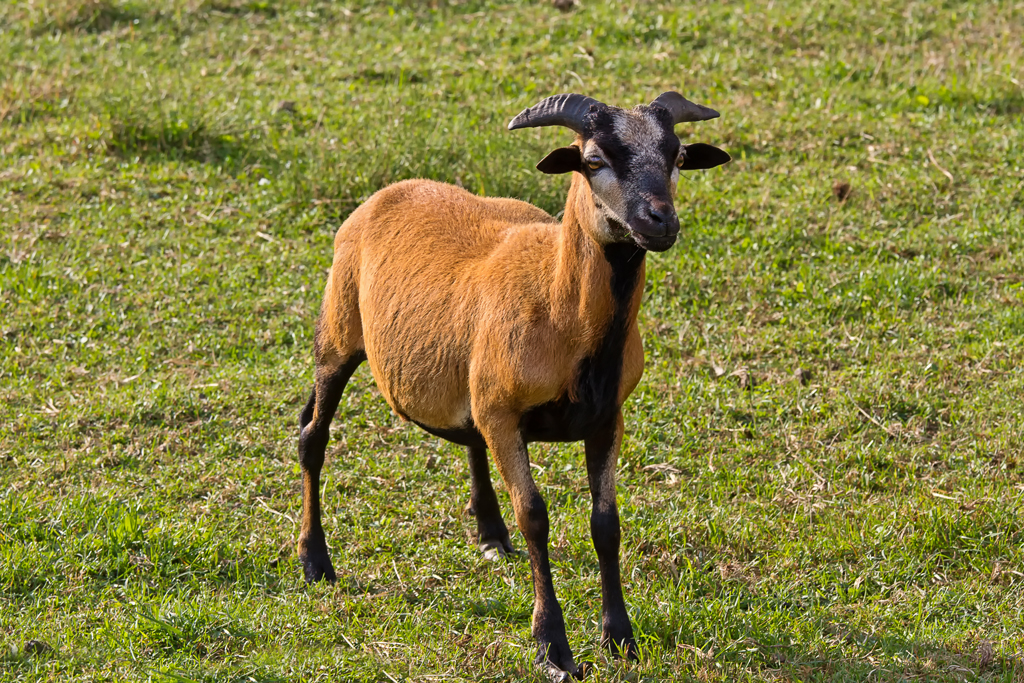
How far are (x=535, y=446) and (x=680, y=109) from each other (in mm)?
2943

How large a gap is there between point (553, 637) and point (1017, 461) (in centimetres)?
322

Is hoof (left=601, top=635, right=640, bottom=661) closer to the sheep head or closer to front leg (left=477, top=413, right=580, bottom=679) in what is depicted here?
front leg (left=477, top=413, right=580, bottom=679)

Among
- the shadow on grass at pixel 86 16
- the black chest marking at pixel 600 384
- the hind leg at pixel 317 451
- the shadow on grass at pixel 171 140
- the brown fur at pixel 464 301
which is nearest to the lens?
the black chest marking at pixel 600 384

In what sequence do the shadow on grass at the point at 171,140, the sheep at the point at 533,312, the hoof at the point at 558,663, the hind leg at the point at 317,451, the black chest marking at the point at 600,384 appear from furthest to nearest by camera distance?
the shadow on grass at the point at 171,140
the hind leg at the point at 317,451
the hoof at the point at 558,663
the black chest marking at the point at 600,384
the sheep at the point at 533,312

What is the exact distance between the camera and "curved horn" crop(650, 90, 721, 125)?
16.5ft

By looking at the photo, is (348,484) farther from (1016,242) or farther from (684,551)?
(1016,242)

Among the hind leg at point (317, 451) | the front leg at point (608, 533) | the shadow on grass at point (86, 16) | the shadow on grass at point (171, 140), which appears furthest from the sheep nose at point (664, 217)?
the shadow on grass at point (86, 16)

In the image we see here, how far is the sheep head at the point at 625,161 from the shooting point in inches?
180

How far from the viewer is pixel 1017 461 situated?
6.79 m

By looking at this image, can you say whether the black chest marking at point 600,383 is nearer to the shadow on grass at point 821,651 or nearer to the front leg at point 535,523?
the front leg at point 535,523

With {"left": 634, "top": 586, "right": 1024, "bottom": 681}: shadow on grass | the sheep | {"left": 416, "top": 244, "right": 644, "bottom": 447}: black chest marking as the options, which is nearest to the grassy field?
{"left": 634, "top": 586, "right": 1024, "bottom": 681}: shadow on grass

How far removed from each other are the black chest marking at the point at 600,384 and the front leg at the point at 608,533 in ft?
0.56

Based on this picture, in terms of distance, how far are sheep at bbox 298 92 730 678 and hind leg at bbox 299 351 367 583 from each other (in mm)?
11

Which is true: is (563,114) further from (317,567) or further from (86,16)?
(86,16)
